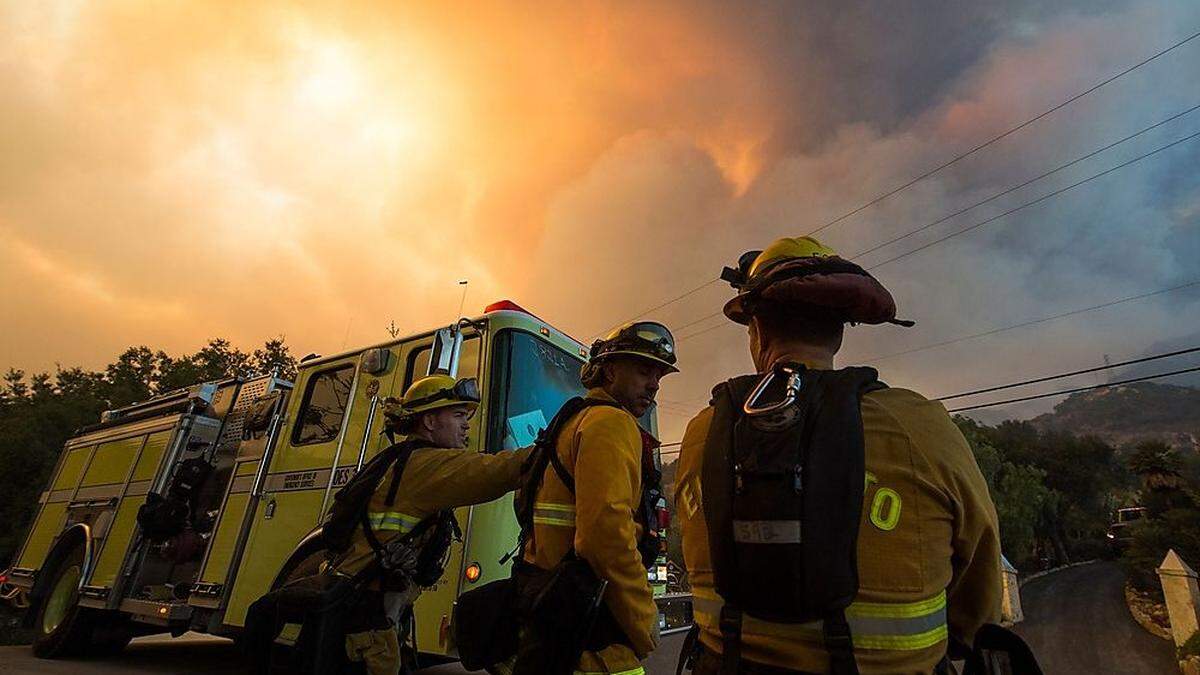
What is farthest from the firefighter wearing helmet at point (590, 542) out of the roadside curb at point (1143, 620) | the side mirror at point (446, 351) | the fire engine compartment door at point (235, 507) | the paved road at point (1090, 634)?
the roadside curb at point (1143, 620)

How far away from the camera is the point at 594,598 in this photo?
2.01 m

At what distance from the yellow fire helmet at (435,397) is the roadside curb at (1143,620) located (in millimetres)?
16985

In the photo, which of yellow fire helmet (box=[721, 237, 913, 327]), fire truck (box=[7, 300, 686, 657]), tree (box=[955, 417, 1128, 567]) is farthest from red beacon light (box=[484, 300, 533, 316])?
tree (box=[955, 417, 1128, 567])

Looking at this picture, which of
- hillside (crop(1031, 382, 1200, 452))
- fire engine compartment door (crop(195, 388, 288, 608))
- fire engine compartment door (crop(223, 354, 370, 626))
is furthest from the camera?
hillside (crop(1031, 382, 1200, 452))

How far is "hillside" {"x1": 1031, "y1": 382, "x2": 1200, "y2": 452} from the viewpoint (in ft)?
500

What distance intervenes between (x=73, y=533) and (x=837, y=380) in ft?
30.7

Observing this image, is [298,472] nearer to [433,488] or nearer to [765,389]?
[433,488]

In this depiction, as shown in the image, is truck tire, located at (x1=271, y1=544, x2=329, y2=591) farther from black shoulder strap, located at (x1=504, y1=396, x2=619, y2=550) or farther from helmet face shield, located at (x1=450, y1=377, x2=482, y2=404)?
black shoulder strap, located at (x1=504, y1=396, x2=619, y2=550)

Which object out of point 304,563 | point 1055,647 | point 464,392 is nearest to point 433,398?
point 464,392

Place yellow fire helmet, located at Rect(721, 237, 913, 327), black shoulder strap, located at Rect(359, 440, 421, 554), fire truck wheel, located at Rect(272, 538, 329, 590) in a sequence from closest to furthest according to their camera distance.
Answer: yellow fire helmet, located at Rect(721, 237, 913, 327)
black shoulder strap, located at Rect(359, 440, 421, 554)
fire truck wheel, located at Rect(272, 538, 329, 590)

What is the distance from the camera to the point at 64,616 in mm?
6996

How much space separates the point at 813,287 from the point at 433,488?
6.70 ft

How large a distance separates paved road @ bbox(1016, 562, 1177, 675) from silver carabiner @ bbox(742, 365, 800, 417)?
15041 millimetres

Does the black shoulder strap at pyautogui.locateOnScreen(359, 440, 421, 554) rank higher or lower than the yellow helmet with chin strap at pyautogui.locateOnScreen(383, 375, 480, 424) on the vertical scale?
lower
